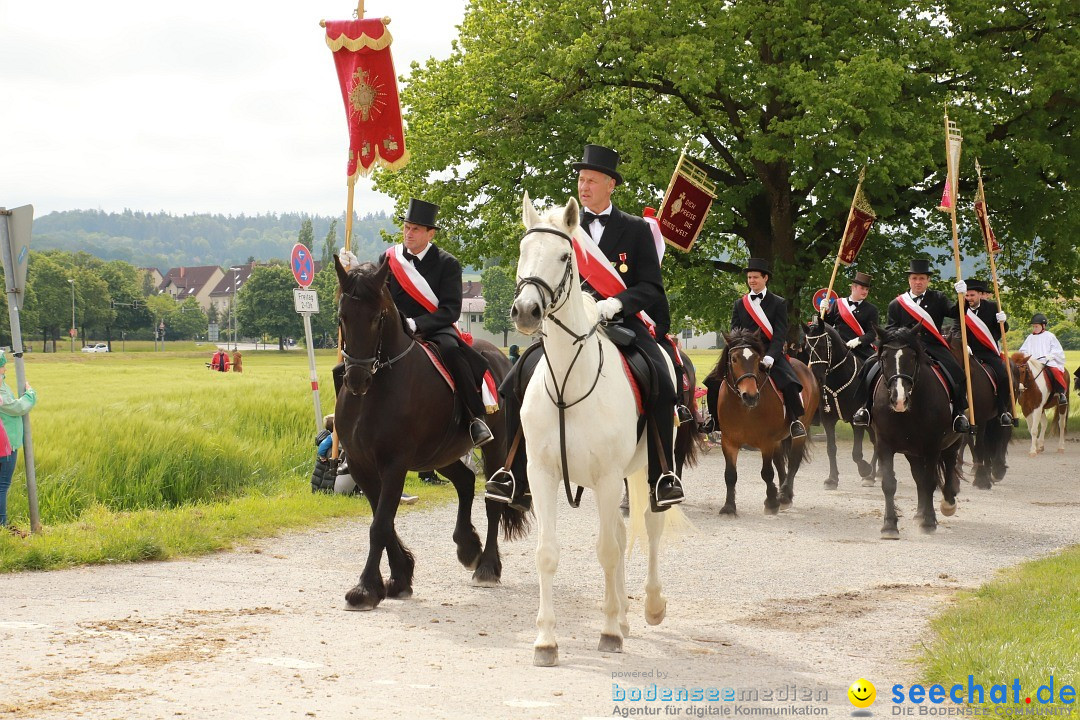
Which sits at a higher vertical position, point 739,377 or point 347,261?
point 347,261

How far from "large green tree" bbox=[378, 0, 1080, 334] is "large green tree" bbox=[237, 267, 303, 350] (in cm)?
9652

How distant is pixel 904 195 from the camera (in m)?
26.9

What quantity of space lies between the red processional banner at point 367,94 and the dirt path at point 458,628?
397 cm

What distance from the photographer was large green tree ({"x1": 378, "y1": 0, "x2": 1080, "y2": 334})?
23922 millimetres

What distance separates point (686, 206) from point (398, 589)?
15.4 meters

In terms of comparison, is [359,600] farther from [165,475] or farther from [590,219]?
[165,475]

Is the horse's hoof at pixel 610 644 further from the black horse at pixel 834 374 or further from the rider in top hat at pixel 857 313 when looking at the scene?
the rider in top hat at pixel 857 313

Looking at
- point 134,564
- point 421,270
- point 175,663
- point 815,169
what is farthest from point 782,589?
point 815,169

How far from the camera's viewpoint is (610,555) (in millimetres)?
7395

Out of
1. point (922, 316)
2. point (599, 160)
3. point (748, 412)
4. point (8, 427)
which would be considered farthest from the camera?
point (748, 412)

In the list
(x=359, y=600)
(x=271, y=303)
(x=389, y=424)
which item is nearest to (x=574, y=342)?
(x=389, y=424)

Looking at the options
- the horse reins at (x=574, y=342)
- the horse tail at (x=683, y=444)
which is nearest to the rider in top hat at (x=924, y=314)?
the horse tail at (x=683, y=444)

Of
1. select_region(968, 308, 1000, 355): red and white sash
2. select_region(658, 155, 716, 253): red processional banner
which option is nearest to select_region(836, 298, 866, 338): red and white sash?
select_region(968, 308, 1000, 355): red and white sash

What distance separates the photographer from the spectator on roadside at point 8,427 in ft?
36.8
